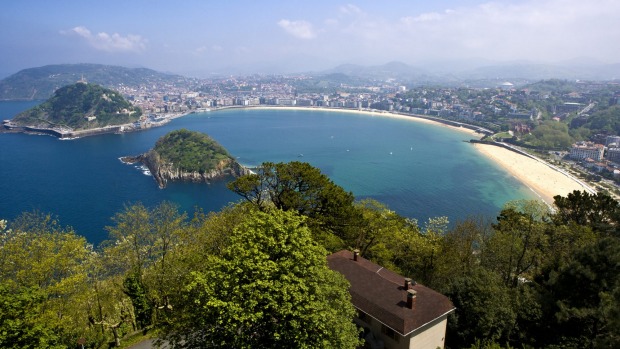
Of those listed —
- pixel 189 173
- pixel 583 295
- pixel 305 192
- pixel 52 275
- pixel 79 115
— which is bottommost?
pixel 189 173

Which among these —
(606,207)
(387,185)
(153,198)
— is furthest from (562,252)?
(153,198)

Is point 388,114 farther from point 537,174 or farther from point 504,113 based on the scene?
point 537,174

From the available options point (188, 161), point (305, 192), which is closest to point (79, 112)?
point (188, 161)

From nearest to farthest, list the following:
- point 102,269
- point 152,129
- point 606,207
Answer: point 102,269 < point 606,207 < point 152,129

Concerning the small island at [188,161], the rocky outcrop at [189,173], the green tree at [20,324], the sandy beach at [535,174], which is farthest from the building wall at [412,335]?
the rocky outcrop at [189,173]

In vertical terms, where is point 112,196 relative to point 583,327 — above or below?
below

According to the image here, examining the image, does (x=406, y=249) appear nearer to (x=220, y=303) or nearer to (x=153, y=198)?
(x=220, y=303)

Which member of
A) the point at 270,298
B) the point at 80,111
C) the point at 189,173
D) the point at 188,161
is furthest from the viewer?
the point at 80,111

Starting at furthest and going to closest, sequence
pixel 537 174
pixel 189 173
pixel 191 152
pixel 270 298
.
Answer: pixel 191 152 → pixel 537 174 → pixel 189 173 → pixel 270 298
